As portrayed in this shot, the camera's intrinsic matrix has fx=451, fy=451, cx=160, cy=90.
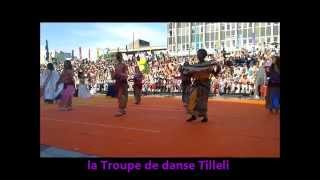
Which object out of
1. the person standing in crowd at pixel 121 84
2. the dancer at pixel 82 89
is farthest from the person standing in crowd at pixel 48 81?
the person standing in crowd at pixel 121 84

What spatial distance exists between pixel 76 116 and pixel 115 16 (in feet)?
3.63

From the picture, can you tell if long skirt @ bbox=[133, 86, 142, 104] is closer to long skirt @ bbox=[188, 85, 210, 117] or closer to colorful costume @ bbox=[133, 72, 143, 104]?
colorful costume @ bbox=[133, 72, 143, 104]

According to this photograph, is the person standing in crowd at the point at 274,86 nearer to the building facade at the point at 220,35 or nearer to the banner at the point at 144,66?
the building facade at the point at 220,35

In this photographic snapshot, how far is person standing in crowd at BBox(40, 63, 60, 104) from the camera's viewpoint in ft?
15.1

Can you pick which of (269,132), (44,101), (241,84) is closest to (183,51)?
(241,84)

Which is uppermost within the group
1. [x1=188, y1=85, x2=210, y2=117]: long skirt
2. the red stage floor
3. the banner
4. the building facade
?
the building facade

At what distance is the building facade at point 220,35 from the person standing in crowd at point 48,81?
1.23m

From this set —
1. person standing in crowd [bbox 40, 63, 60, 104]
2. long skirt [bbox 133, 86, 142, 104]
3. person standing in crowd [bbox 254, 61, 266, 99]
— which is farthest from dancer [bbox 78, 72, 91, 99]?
person standing in crowd [bbox 254, 61, 266, 99]

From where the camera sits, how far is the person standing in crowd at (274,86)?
4.46 metres

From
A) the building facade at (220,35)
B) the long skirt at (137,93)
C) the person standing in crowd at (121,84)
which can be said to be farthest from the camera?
the long skirt at (137,93)

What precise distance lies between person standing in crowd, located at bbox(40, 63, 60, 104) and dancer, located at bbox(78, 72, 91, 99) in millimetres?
256

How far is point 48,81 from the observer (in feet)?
15.3

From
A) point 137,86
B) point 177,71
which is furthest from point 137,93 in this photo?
point 177,71

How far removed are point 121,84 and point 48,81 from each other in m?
0.79
